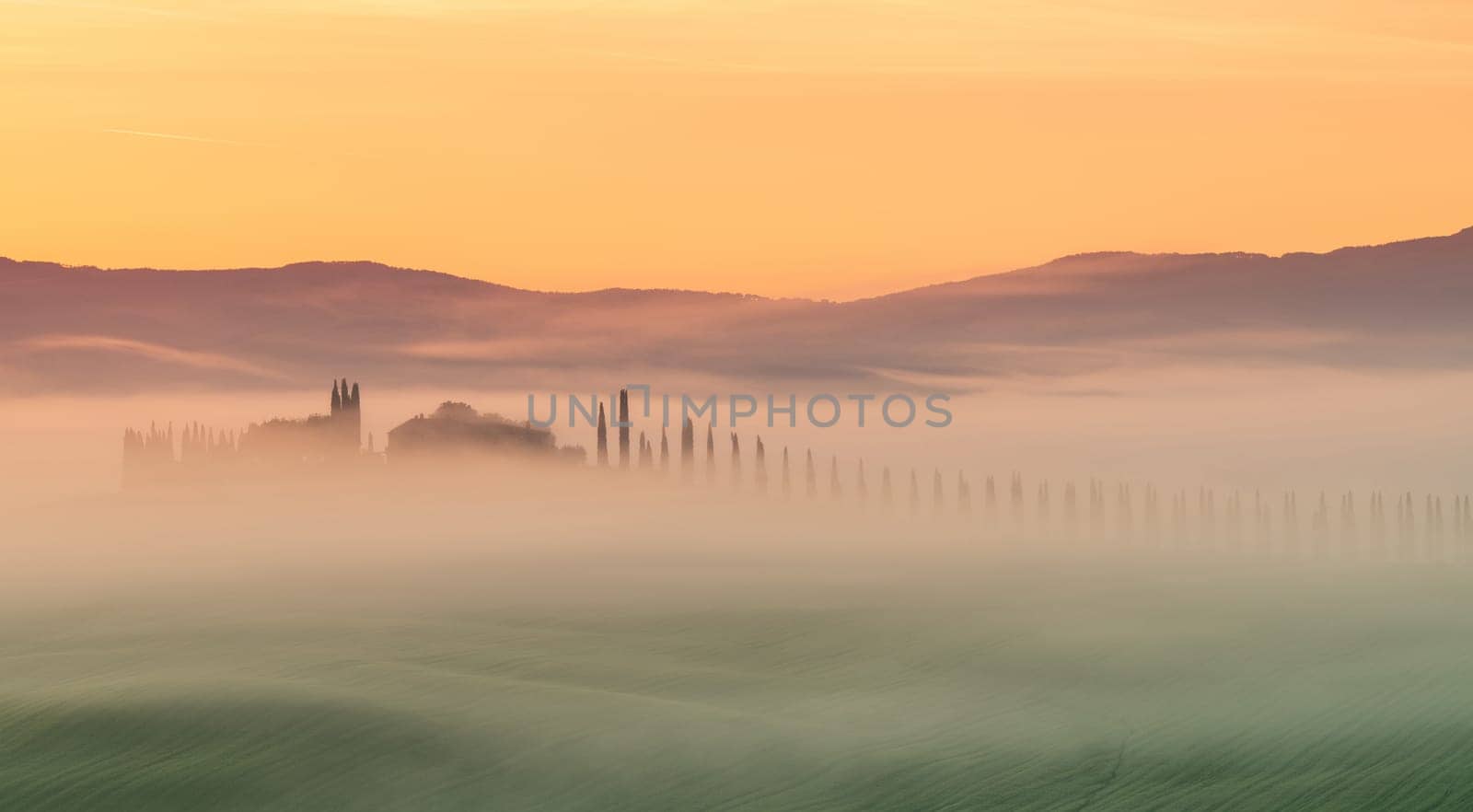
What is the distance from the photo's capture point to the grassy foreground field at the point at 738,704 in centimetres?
4197

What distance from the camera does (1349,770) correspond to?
1724 inches

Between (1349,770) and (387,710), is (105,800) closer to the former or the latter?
(387,710)

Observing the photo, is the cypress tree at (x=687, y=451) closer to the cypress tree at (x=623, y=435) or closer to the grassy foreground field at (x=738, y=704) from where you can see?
the cypress tree at (x=623, y=435)

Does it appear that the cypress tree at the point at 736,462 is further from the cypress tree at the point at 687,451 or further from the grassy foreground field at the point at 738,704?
the grassy foreground field at the point at 738,704

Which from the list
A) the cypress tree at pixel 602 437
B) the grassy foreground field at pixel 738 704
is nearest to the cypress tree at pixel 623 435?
the cypress tree at pixel 602 437

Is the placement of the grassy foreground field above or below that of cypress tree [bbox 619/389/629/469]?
below

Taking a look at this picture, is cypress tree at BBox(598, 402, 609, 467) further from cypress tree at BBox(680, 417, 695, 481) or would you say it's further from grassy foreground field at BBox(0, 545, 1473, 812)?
grassy foreground field at BBox(0, 545, 1473, 812)

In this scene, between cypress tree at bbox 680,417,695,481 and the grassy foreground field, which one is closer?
the grassy foreground field

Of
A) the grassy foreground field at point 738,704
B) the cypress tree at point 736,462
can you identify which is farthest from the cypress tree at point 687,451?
the grassy foreground field at point 738,704

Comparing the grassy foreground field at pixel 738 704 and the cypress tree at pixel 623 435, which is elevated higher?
the cypress tree at pixel 623 435

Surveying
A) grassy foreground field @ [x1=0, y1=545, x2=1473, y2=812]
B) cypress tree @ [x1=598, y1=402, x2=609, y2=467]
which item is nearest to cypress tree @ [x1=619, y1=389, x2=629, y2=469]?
cypress tree @ [x1=598, y1=402, x2=609, y2=467]

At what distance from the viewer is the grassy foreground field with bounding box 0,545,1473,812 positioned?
42.0 m

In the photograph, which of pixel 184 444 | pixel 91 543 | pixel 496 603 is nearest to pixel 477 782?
pixel 496 603

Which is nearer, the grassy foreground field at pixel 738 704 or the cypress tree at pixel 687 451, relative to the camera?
the grassy foreground field at pixel 738 704
